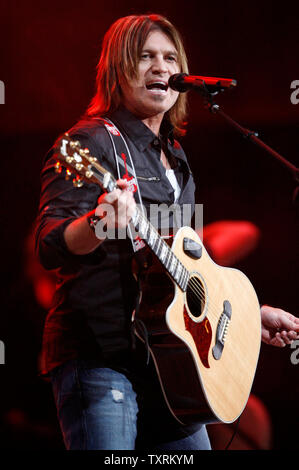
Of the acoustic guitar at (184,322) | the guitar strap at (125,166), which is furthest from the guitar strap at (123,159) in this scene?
the acoustic guitar at (184,322)

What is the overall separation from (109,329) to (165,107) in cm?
98

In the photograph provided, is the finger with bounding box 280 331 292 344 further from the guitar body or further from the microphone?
the microphone

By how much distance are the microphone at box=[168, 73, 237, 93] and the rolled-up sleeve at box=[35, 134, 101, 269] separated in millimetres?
403

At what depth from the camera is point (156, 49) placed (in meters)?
2.19

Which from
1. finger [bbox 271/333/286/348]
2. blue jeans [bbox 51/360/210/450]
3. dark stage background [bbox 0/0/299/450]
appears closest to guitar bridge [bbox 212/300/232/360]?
blue jeans [bbox 51/360/210/450]

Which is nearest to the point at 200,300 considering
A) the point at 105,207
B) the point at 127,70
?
the point at 105,207

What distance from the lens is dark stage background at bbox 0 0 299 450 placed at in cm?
337

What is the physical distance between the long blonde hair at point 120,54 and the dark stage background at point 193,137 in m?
1.24

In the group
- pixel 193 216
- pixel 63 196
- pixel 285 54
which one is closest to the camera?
pixel 63 196

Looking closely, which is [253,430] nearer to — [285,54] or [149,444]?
[149,444]

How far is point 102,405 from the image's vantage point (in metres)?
1.67

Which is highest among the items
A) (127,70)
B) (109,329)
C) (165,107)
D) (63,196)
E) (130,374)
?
(127,70)

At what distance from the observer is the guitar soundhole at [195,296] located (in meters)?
1.88

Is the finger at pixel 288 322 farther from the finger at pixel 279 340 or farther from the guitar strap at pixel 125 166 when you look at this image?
Result: the guitar strap at pixel 125 166
